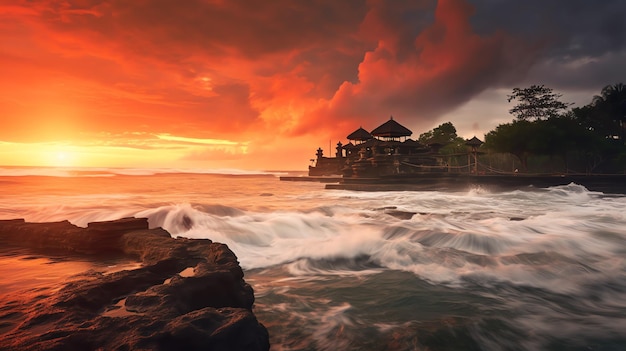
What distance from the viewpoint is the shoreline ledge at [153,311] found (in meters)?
2.34

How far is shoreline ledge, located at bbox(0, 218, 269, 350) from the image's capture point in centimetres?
234

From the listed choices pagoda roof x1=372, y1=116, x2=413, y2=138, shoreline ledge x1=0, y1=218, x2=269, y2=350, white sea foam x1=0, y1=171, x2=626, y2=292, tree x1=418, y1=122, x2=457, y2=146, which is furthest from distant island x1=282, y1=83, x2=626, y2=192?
shoreline ledge x1=0, y1=218, x2=269, y2=350

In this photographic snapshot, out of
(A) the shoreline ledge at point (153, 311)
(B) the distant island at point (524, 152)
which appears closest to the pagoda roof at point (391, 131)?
(B) the distant island at point (524, 152)

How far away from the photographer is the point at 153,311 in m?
2.82

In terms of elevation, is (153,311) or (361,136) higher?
(361,136)

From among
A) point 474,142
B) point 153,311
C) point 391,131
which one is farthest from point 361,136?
point 153,311

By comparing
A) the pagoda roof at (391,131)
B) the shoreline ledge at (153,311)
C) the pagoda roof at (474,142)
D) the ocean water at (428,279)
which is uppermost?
the pagoda roof at (391,131)

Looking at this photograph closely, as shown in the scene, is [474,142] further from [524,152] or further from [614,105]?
[614,105]

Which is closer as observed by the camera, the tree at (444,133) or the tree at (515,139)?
the tree at (515,139)

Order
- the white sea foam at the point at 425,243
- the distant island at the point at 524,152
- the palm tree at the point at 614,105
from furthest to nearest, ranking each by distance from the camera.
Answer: the palm tree at the point at 614,105 → the distant island at the point at 524,152 → the white sea foam at the point at 425,243

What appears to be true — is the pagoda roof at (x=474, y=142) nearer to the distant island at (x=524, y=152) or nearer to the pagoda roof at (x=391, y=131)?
the distant island at (x=524, y=152)

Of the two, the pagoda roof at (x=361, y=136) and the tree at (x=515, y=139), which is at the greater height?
the pagoda roof at (x=361, y=136)

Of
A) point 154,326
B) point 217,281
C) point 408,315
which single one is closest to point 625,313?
point 408,315

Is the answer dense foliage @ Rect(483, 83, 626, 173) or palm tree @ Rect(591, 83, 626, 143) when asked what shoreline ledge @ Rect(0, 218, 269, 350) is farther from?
palm tree @ Rect(591, 83, 626, 143)
